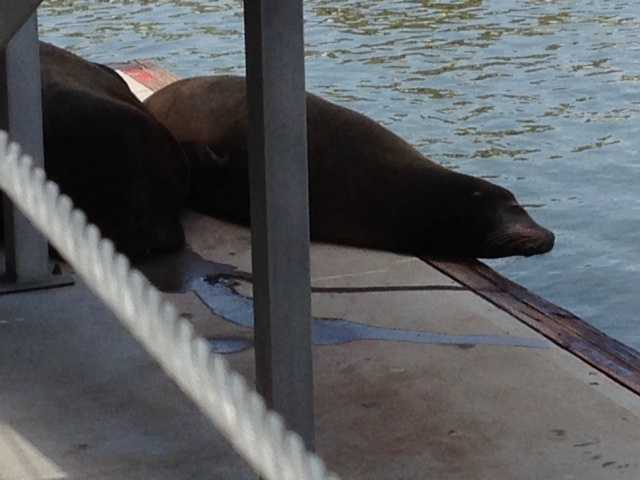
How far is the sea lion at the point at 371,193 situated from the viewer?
5348 millimetres

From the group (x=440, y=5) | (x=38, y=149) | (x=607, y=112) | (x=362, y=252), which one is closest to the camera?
(x=38, y=149)

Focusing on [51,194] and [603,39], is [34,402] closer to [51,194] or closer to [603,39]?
[51,194]

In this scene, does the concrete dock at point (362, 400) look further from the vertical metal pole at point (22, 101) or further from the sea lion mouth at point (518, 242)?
the sea lion mouth at point (518, 242)

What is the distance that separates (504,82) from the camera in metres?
9.93

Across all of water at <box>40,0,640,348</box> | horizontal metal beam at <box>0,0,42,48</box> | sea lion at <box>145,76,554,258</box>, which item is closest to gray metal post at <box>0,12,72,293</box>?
sea lion at <box>145,76,554,258</box>

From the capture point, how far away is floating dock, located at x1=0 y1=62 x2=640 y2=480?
3.50 metres

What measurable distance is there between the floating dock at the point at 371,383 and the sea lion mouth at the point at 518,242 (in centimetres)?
A: 34

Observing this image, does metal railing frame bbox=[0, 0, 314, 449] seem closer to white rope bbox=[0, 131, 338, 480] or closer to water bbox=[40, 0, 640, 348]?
white rope bbox=[0, 131, 338, 480]

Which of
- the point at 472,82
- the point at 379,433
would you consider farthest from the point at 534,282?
the point at 472,82

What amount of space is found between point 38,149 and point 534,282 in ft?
7.01

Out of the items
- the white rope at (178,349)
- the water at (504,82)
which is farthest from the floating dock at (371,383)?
the white rope at (178,349)

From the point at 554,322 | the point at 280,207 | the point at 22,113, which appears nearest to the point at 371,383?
the point at 554,322

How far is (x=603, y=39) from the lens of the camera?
36.7 ft

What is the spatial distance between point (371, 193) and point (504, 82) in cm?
457
